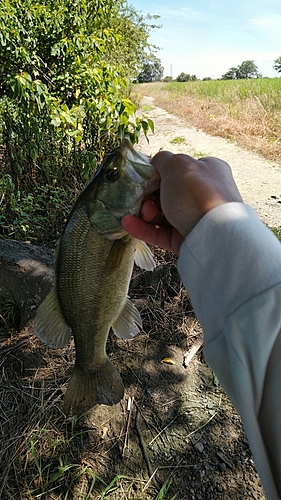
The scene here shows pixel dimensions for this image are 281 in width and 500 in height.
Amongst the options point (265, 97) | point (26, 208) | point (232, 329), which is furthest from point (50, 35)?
point (265, 97)

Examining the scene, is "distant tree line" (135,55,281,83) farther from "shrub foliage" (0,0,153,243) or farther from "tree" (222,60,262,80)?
"shrub foliage" (0,0,153,243)

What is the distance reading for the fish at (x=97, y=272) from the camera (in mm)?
1602

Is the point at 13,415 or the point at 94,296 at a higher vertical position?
the point at 94,296

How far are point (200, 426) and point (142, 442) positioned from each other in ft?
1.53

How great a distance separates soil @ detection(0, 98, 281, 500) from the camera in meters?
2.48

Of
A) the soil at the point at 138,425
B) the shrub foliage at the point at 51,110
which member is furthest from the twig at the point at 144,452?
the shrub foliage at the point at 51,110

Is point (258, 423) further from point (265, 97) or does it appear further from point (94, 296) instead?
point (265, 97)

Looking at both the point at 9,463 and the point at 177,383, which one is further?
the point at 177,383

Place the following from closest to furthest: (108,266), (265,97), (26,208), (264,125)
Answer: (108,266)
(26,208)
(264,125)
(265,97)

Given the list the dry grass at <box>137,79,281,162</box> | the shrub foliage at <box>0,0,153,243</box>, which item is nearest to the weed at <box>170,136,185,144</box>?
the dry grass at <box>137,79,281,162</box>

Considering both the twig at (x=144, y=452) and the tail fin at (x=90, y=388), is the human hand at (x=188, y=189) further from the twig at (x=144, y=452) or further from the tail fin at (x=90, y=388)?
the twig at (x=144, y=452)

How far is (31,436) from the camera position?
2643 mm

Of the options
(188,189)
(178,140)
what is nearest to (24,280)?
(188,189)

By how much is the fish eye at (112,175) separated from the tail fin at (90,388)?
103 centimetres
